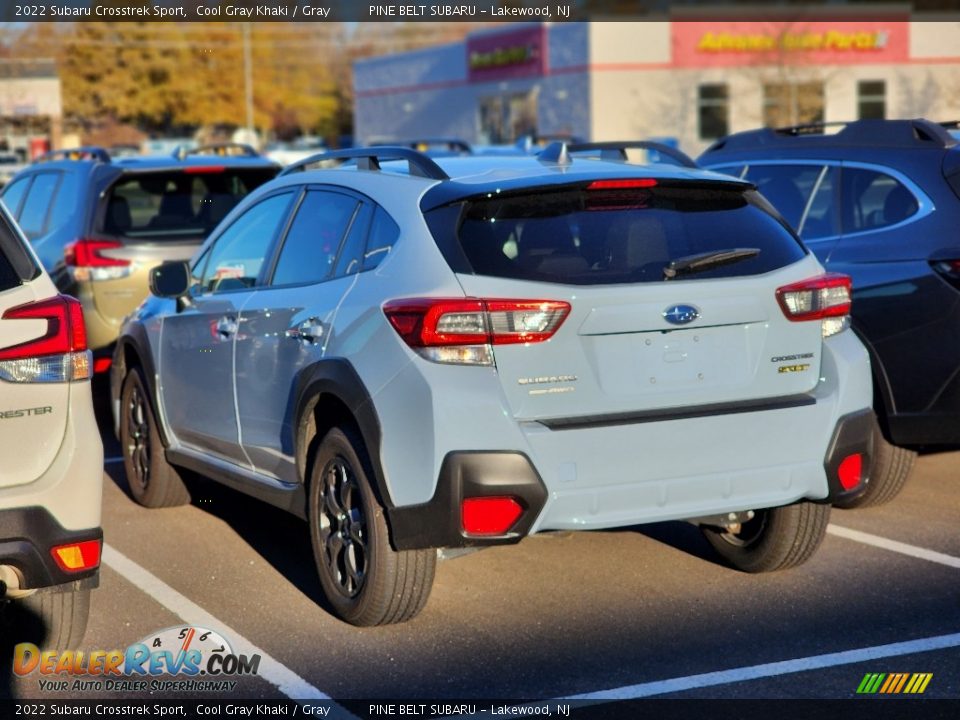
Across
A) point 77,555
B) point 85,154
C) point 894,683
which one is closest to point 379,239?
point 77,555

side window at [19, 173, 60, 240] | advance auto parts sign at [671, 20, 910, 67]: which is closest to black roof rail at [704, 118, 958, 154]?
side window at [19, 173, 60, 240]

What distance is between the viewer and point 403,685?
16.2ft

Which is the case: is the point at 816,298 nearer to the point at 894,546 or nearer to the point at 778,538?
the point at 778,538

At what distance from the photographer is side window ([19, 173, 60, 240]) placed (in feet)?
37.2

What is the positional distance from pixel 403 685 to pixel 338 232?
1955 millimetres

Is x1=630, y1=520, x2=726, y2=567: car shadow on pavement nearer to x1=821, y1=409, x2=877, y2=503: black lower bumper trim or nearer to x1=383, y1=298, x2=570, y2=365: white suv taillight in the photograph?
x1=821, y1=409, x2=877, y2=503: black lower bumper trim

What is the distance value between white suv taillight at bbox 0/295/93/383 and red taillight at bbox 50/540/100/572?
0.56 metres

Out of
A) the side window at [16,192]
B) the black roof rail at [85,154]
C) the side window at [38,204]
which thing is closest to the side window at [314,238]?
the black roof rail at [85,154]

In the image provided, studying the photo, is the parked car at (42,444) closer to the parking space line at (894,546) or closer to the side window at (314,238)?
the side window at (314,238)

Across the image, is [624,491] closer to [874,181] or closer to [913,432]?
[913,432]

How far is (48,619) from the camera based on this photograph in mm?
5082

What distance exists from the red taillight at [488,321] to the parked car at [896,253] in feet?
7.06

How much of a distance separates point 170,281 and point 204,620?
6.11 ft

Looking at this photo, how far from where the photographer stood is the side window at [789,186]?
309 inches
